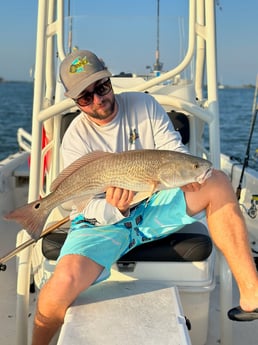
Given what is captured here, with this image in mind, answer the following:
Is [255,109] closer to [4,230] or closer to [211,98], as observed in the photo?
[211,98]

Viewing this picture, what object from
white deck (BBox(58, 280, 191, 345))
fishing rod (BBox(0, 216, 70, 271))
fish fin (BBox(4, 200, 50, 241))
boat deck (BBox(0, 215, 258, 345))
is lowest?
boat deck (BBox(0, 215, 258, 345))

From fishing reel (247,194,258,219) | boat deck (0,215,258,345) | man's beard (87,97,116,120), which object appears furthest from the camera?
fishing reel (247,194,258,219)

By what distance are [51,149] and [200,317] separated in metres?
1.66

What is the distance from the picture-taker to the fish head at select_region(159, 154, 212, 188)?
81.3 inches

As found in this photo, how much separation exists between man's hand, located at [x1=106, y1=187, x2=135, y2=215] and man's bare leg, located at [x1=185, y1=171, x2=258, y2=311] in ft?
1.10

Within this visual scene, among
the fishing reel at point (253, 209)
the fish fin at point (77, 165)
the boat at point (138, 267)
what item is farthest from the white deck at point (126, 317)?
the fishing reel at point (253, 209)

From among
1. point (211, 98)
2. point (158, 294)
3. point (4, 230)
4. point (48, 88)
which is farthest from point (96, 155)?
point (4, 230)

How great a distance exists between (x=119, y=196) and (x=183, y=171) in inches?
12.5

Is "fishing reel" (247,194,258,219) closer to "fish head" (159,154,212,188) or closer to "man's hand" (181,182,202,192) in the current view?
"man's hand" (181,182,202,192)

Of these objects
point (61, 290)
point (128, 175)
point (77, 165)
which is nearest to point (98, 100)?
point (77, 165)

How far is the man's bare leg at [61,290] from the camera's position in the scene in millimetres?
2094

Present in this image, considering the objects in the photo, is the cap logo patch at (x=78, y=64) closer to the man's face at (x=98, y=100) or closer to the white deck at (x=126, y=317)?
the man's face at (x=98, y=100)

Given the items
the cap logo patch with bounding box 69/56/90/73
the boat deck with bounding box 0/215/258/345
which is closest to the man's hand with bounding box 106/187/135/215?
the cap logo patch with bounding box 69/56/90/73

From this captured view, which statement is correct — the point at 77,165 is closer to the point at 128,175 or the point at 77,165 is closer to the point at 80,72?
the point at 128,175
